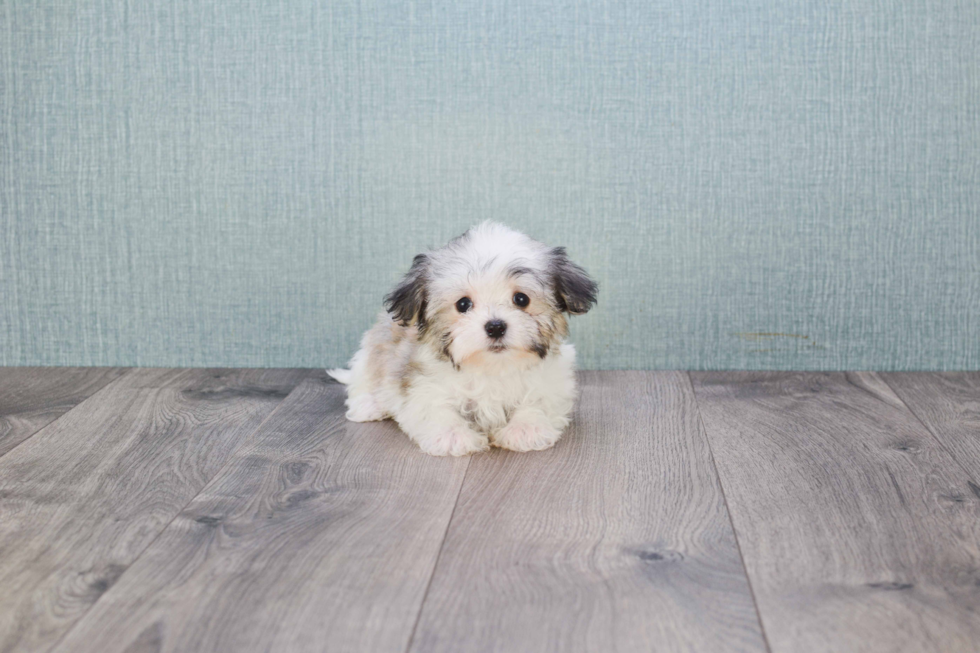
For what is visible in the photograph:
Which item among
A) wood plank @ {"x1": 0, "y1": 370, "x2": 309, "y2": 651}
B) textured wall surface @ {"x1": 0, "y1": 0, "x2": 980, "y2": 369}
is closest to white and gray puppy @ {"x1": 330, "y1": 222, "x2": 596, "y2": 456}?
wood plank @ {"x1": 0, "y1": 370, "x2": 309, "y2": 651}

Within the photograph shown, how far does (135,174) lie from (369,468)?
53.6 inches

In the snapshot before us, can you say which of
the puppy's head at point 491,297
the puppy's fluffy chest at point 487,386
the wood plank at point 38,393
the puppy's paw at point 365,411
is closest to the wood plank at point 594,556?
the puppy's fluffy chest at point 487,386

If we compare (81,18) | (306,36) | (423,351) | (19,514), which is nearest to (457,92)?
(306,36)

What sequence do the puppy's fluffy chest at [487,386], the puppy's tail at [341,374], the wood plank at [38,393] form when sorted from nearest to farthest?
the puppy's fluffy chest at [487,386] → the wood plank at [38,393] → the puppy's tail at [341,374]

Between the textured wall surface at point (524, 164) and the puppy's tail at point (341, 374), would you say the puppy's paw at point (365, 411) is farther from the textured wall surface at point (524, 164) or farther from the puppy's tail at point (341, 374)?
the textured wall surface at point (524, 164)

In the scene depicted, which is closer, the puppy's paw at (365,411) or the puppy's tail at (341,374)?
the puppy's paw at (365,411)

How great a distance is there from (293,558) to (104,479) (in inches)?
23.5

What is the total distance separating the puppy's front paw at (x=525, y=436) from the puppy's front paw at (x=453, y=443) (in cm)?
4

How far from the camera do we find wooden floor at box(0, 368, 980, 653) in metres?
1.23

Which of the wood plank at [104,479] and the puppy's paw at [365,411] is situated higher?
the puppy's paw at [365,411]

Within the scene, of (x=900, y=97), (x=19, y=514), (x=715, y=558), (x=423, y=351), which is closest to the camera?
(x=715, y=558)

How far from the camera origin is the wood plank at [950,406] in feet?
6.49

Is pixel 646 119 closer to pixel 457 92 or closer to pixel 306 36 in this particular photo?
pixel 457 92

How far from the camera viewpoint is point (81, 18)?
2639 mm
